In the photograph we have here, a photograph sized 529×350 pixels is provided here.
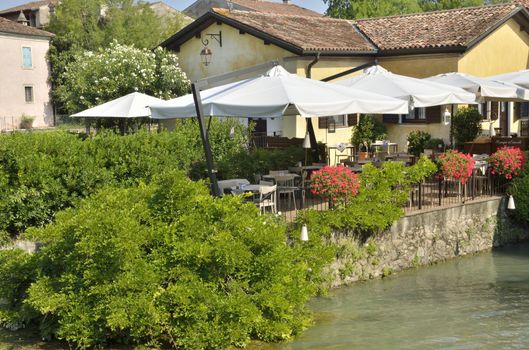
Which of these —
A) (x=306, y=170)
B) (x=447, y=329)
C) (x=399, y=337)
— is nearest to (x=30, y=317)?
(x=399, y=337)

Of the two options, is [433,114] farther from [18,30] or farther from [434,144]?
[18,30]

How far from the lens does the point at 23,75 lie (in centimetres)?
4562

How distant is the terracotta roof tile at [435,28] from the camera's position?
23172 millimetres

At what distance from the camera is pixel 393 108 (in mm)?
13633

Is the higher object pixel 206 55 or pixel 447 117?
pixel 206 55

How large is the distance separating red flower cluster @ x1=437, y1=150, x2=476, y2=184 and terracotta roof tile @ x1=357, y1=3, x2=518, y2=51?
28.1ft

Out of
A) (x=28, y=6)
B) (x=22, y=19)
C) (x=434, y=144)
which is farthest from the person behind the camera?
(x=28, y=6)

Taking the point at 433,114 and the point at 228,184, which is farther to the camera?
the point at 433,114

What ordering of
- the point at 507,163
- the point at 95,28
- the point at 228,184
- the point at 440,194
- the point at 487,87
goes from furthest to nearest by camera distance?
the point at 95,28 → the point at 487,87 → the point at 507,163 → the point at 440,194 → the point at 228,184

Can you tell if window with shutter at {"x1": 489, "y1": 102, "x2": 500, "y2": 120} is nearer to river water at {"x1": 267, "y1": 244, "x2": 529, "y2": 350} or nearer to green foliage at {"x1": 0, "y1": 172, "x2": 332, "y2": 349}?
river water at {"x1": 267, "y1": 244, "x2": 529, "y2": 350}

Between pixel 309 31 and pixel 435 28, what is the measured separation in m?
4.28

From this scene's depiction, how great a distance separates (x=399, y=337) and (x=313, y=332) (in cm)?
116

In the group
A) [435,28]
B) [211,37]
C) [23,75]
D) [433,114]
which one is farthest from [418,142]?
[23,75]

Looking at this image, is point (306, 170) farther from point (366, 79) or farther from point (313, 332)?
point (313, 332)
